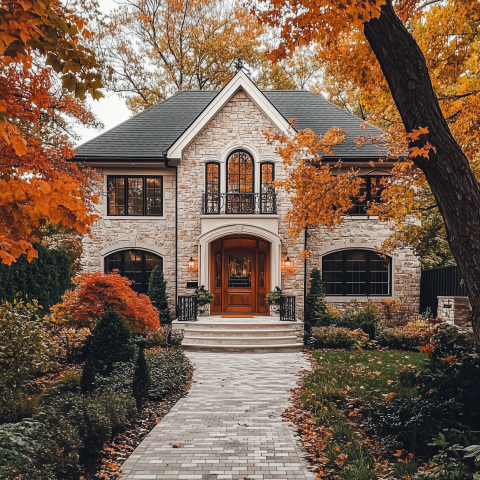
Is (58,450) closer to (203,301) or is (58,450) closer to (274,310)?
(203,301)

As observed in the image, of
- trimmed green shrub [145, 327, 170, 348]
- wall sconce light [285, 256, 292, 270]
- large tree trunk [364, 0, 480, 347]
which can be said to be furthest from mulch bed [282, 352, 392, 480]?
wall sconce light [285, 256, 292, 270]

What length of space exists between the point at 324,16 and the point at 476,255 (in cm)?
305

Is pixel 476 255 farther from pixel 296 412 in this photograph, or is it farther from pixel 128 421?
pixel 128 421

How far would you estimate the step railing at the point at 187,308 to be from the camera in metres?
15.8

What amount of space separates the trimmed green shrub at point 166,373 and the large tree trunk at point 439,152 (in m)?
5.36

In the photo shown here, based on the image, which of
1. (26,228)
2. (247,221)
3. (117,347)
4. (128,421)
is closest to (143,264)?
(247,221)

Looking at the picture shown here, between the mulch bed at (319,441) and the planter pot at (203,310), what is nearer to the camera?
the mulch bed at (319,441)

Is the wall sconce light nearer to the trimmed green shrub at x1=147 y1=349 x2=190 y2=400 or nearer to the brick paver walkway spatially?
the trimmed green shrub at x1=147 y1=349 x2=190 y2=400

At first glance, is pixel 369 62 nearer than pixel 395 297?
Yes

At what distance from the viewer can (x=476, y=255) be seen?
515 centimetres

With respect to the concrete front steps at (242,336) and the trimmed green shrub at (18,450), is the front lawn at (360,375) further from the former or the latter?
the trimmed green shrub at (18,450)

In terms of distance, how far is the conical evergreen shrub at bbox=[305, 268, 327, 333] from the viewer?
1690 centimetres

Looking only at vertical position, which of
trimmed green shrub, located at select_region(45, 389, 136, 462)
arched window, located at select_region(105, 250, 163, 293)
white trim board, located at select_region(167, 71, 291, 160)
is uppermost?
white trim board, located at select_region(167, 71, 291, 160)

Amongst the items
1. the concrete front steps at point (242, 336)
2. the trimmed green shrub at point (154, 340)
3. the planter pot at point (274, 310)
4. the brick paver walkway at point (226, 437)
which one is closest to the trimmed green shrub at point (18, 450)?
the brick paver walkway at point (226, 437)
